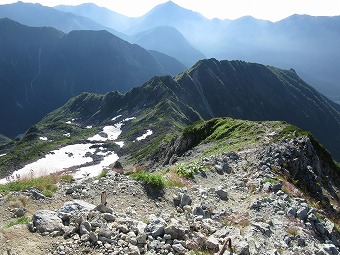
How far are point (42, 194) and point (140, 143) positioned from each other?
513ft

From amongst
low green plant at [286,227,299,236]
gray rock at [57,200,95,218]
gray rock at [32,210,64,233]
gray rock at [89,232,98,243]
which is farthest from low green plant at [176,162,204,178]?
gray rock at [89,232,98,243]

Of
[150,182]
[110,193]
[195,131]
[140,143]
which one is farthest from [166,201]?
[140,143]

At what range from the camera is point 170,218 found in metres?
14.9

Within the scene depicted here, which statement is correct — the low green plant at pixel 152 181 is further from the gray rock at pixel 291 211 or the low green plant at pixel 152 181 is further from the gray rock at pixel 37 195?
the gray rock at pixel 291 211

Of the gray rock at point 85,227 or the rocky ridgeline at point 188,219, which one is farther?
the rocky ridgeline at point 188,219

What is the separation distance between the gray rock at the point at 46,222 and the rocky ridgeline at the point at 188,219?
0.03m

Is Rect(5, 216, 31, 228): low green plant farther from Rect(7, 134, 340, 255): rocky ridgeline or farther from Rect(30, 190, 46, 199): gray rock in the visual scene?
Rect(30, 190, 46, 199): gray rock

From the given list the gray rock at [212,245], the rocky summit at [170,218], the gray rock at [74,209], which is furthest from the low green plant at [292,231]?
the gray rock at [74,209]

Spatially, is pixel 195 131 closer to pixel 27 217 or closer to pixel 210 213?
pixel 210 213

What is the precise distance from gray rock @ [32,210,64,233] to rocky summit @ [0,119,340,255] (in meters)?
0.03

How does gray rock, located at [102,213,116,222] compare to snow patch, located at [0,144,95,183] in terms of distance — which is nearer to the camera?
gray rock, located at [102,213,116,222]

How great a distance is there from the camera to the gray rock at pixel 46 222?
478 inches

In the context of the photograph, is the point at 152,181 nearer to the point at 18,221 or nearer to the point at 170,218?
the point at 170,218

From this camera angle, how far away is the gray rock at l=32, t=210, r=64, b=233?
39.8 feet
